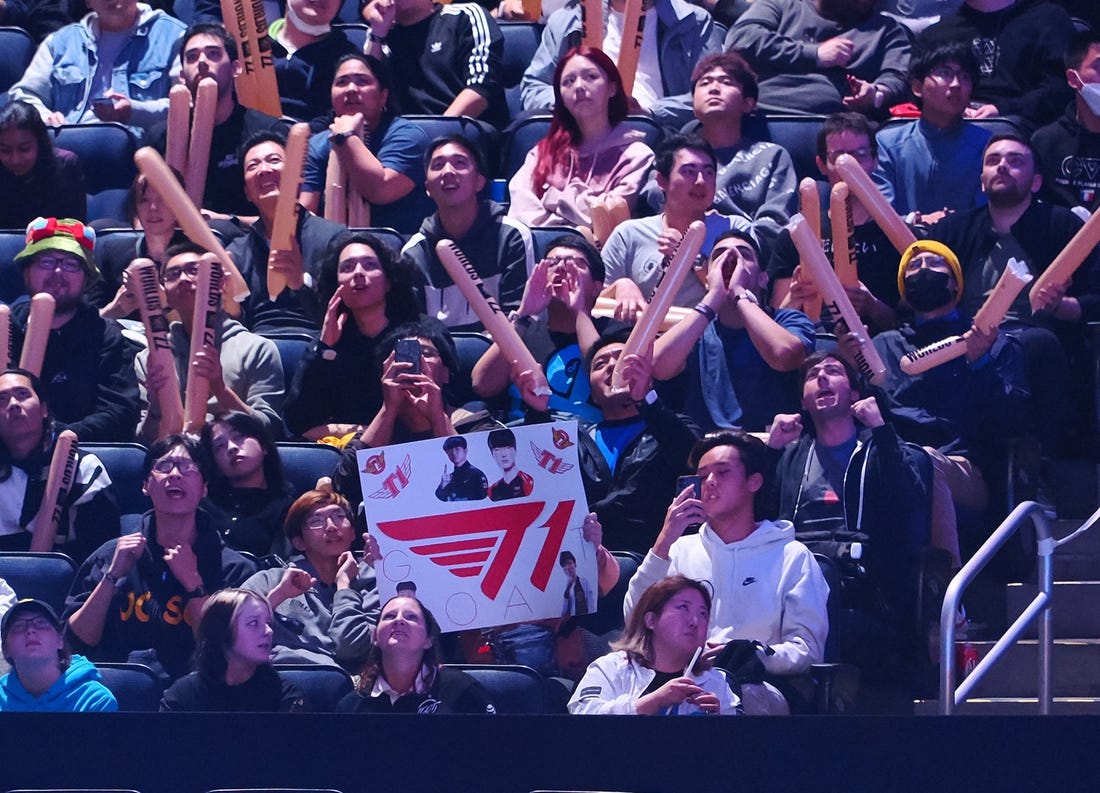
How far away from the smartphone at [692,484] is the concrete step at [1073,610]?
3.14 feet

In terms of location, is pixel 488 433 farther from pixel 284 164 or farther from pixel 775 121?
pixel 775 121

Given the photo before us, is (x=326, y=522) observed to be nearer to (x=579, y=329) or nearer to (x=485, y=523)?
(x=485, y=523)

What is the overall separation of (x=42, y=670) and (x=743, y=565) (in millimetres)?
1711

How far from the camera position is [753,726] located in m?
4.08

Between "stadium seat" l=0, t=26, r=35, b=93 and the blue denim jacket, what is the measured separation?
0.66 feet

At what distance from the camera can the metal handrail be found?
4734 mm

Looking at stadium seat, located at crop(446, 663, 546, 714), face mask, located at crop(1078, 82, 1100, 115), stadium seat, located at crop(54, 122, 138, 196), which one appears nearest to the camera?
stadium seat, located at crop(446, 663, 546, 714)

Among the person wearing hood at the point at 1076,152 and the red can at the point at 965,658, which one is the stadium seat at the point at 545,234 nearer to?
the person wearing hood at the point at 1076,152

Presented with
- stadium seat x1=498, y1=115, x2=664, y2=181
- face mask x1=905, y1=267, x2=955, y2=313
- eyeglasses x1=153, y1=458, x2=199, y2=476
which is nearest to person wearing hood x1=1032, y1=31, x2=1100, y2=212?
face mask x1=905, y1=267, x2=955, y2=313

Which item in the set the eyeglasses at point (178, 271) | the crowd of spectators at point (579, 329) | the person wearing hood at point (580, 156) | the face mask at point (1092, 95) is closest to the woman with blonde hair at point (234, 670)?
the crowd of spectators at point (579, 329)

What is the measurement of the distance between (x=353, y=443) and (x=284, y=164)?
1.05m

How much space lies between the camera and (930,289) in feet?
19.0

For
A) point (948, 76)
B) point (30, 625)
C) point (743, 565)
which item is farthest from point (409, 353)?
point (948, 76)

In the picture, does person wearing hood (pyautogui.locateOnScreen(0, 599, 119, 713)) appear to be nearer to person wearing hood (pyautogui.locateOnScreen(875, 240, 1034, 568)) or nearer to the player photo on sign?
the player photo on sign
